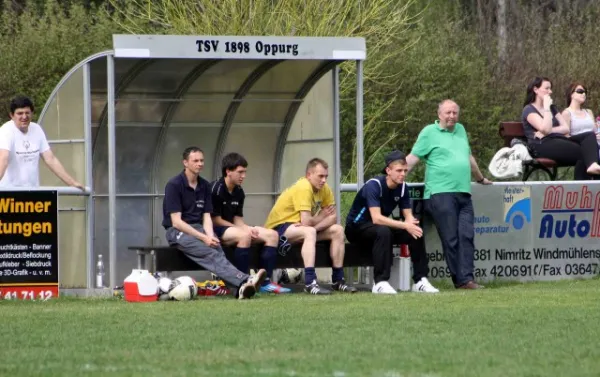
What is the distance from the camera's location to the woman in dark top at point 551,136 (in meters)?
17.4

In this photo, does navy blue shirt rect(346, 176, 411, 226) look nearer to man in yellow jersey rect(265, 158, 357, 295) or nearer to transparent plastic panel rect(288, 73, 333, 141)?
man in yellow jersey rect(265, 158, 357, 295)

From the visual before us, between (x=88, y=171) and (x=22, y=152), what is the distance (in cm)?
72

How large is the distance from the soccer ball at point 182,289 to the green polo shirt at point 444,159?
2947 mm

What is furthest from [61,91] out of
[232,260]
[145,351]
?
A: [145,351]

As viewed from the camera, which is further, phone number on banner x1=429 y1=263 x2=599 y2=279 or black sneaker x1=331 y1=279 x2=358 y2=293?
phone number on banner x1=429 y1=263 x2=599 y2=279

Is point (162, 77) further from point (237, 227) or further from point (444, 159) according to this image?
point (444, 159)

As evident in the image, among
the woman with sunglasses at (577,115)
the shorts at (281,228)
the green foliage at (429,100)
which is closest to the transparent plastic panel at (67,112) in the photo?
the shorts at (281,228)

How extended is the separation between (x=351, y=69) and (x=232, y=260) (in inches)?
568

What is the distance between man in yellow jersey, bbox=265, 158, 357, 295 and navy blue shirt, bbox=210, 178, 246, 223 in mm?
379

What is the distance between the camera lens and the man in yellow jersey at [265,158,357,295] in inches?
583

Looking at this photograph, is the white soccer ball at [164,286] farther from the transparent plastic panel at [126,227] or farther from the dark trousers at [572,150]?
the dark trousers at [572,150]

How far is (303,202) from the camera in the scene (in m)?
14.9

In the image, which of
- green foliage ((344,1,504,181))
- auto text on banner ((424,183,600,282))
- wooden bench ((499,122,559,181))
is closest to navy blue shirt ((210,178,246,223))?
auto text on banner ((424,183,600,282))

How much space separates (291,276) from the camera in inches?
647
